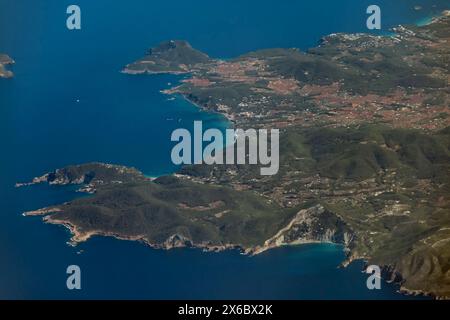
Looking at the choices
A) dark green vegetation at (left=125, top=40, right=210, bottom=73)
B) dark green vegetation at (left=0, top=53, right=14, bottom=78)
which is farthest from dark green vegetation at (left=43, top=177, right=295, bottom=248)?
dark green vegetation at (left=125, top=40, right=210, bottom=73)

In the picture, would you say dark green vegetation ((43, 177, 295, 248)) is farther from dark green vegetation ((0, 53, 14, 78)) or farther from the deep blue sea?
dark green vegetation ((0, 53, 14, 78))

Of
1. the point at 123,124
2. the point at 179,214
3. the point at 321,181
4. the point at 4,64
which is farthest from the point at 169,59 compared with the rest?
the point at 179,214

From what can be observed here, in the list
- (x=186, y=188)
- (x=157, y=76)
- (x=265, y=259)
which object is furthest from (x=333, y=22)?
(x=265, y=259)

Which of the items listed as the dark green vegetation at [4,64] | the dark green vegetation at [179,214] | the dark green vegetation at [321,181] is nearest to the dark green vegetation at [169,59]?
the dark green vegetation at [321,181]

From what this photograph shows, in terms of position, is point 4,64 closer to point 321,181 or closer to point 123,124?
point 123,124

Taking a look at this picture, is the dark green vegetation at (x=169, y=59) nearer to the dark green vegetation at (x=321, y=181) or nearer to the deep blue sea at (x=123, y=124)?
the deep blue sea at (x=123, y=124)

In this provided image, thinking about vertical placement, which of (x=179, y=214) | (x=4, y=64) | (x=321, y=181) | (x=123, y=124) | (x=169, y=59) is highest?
(x=169, y=59)
